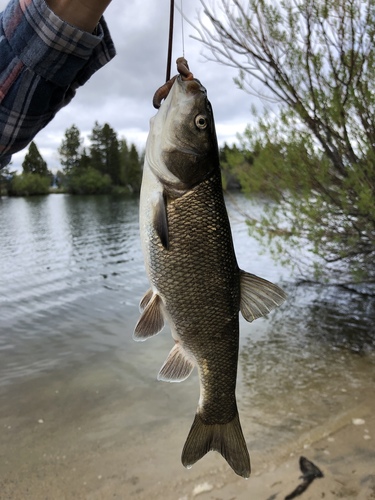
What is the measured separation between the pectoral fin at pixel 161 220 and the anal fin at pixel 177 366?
58 cm

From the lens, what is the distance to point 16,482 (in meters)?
4.57

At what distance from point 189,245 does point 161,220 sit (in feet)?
0.60

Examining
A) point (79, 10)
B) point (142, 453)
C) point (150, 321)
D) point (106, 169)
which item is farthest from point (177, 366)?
point (106, 169)

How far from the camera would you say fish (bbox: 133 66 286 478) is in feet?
6.34

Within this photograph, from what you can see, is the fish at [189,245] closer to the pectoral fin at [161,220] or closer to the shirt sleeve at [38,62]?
the pectoral fin at [161,220]

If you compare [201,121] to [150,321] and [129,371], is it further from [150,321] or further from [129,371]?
[129,371]

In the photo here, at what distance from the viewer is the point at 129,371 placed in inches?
283

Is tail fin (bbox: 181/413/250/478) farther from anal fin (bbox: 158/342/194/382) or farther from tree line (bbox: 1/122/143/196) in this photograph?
tree line (bbox: 1/122/143/196)

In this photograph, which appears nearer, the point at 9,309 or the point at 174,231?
the point at 174,231

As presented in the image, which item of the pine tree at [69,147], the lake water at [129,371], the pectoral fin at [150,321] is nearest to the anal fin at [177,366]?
the pectoral fin at [150,321]

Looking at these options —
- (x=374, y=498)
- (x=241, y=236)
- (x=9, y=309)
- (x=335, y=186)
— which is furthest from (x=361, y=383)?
(x=241, y=236)

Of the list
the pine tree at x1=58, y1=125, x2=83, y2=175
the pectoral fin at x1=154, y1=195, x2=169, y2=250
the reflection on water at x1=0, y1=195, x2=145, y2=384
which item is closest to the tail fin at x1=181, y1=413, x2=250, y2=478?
the pectoral fin at x1=154, y1=195, x2=169, y2=250

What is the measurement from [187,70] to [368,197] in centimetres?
547

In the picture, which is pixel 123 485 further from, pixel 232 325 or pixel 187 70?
pixel 187 70
